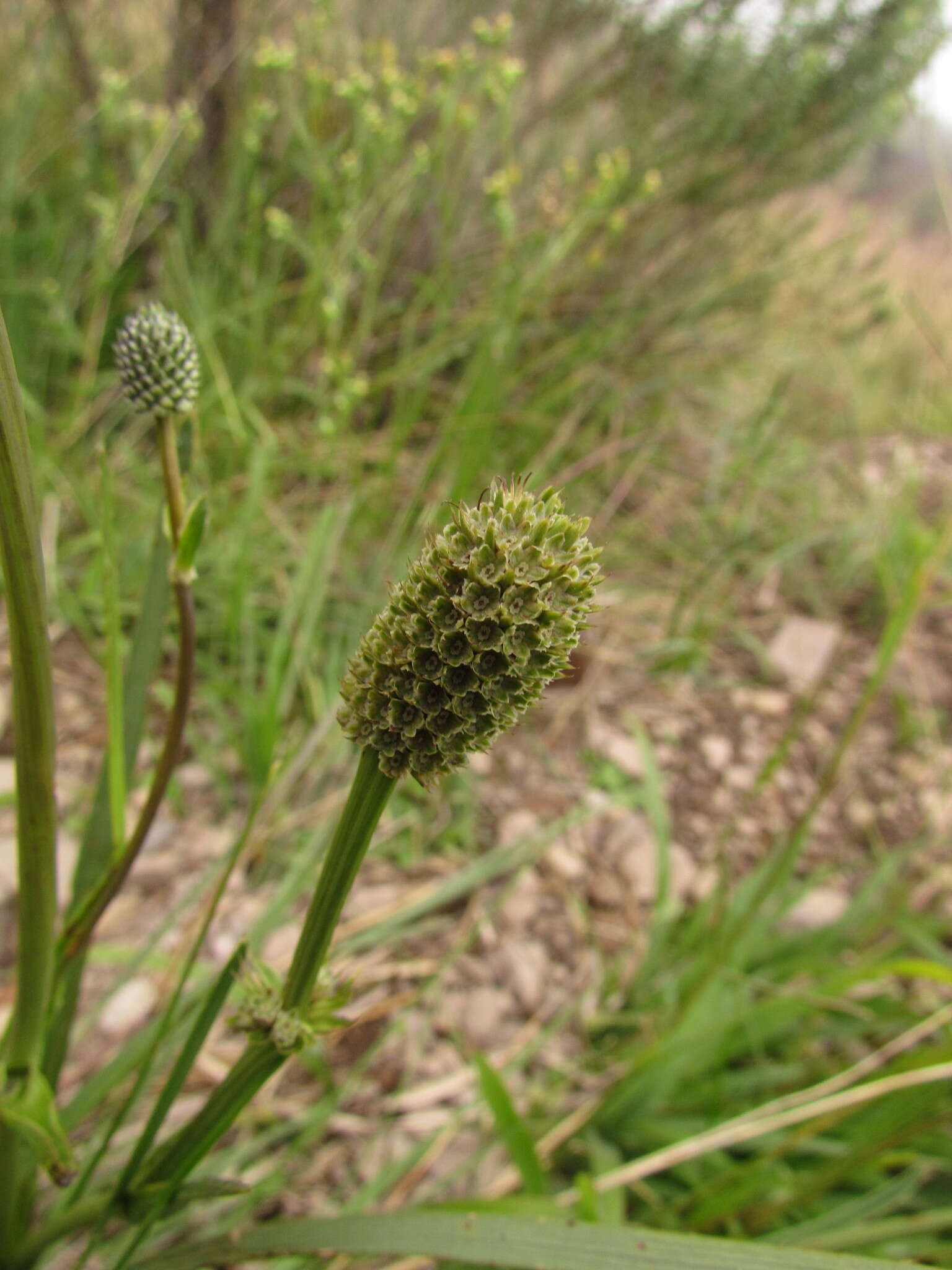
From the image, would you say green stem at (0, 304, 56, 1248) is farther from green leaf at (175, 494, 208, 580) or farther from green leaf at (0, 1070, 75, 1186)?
green leaf at (175, 494, 208, 580)

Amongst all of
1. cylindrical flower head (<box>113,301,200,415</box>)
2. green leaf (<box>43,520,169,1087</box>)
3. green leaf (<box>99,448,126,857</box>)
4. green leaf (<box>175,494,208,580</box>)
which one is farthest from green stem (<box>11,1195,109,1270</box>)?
cylindrical flower head (<box>113,301,200,415</box>)

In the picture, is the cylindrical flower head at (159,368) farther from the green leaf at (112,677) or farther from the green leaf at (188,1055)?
the green leaf at (188,1055)

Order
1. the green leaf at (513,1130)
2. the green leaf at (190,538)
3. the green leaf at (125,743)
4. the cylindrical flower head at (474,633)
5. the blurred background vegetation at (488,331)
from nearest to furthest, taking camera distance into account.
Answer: the cylindrical flower head at (474,633) → the green leaf at (190,538) → the green leaf at (125,743) → the green leaf at (513,1130) → the blurred background vegetation at (488,331)

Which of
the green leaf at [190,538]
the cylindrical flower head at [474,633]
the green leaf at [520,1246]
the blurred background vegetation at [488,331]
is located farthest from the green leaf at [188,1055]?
the blurred background vegetation at [488,331]

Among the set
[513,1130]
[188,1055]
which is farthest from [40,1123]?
[513,1130]

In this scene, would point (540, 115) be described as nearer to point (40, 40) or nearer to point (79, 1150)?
point (40, 40)
